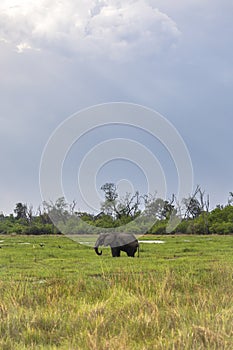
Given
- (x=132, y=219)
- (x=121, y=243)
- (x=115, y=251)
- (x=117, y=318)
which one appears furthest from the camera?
(x=132, y=219)

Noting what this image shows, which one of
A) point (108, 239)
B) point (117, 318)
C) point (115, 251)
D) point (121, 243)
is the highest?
point (108, 239)

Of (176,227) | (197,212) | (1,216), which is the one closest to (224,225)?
(176,227)

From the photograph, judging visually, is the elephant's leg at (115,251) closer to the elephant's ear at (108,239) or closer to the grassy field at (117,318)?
the elephant's ear at (108,239)

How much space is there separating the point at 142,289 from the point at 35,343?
8.75ft

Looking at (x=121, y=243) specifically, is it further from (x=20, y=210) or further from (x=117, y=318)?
(x=20, y=210)

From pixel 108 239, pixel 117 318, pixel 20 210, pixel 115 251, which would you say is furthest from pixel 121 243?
pixel 20 210

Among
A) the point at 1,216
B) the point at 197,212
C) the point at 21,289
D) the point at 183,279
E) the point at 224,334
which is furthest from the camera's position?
the point at 1,216

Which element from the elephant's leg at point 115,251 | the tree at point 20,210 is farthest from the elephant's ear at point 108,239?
the tree at point 20,210

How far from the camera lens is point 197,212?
222 feet

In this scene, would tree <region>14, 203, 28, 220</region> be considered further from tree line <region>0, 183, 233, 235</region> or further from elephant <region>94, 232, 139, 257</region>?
elephant <region>94, 232, 139, 257</region>

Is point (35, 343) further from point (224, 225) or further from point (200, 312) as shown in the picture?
point (224, 225)

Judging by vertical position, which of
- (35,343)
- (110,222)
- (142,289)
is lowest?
(35,343)

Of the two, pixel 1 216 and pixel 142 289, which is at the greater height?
pixel 1 216

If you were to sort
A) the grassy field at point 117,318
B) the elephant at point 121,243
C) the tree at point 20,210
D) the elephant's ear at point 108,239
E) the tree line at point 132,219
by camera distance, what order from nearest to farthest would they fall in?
the grassy field at point 117,318 < the elephant at point 121,243 < the elephant's ear at point 108,239 < the tree line at point 132,219 < the tree at point 20,210
